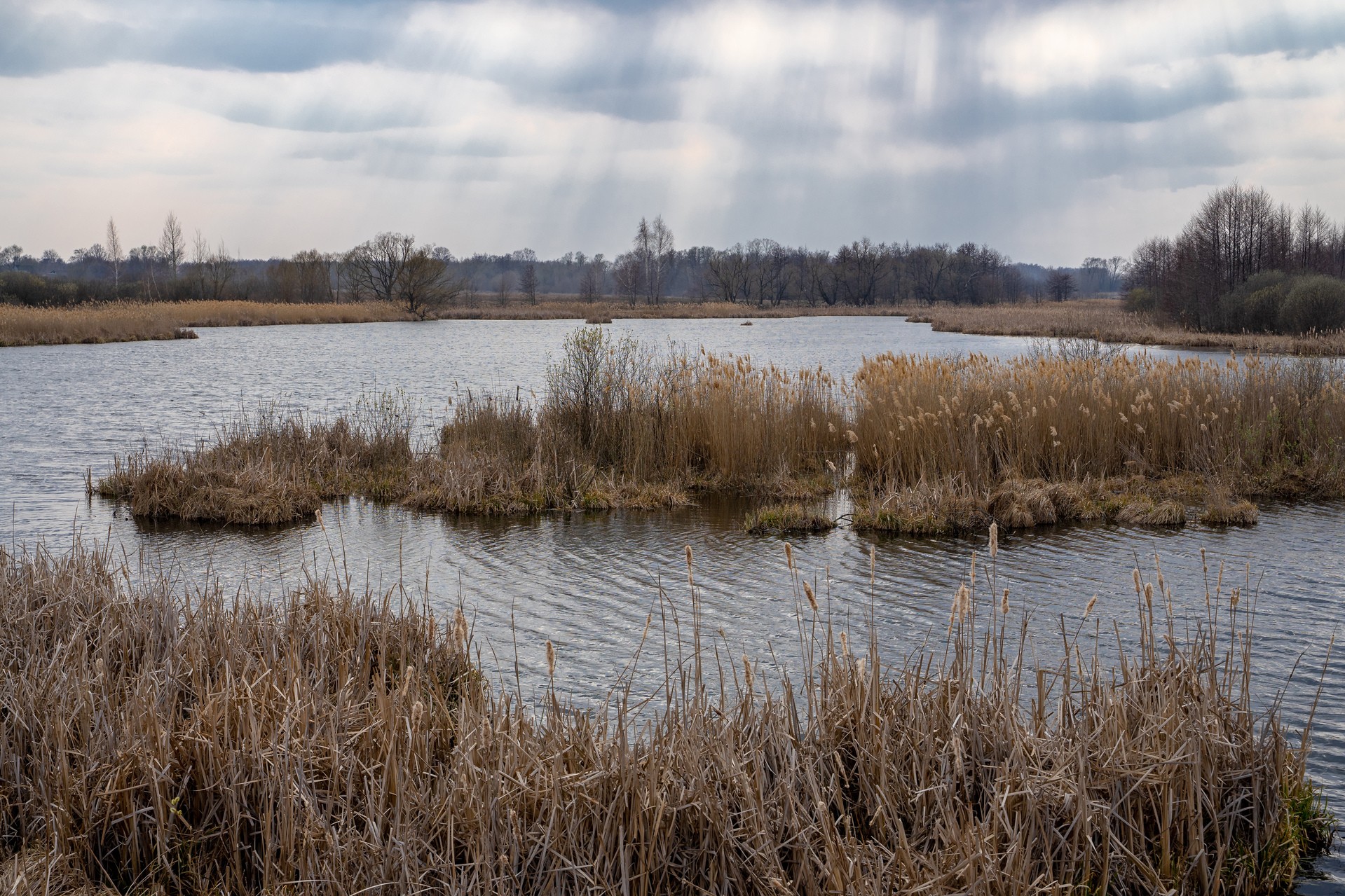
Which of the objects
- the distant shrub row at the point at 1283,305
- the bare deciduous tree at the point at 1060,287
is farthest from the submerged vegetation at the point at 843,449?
the bare deciduous tree at the point at 1060,287

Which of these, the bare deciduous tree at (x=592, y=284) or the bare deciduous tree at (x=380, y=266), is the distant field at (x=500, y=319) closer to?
the bare deciduous tree at (x=380, y=266)

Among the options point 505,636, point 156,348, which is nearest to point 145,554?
point 505,636

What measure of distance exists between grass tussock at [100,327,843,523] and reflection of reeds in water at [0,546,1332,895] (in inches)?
301

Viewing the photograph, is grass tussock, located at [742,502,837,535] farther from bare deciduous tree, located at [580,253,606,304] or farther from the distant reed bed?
bare deciduous tree, located at [580,253,606,304]

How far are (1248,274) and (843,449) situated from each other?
4794cm

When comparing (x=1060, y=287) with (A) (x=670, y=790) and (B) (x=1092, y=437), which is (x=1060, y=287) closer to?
(B) (x=1092, y=437)

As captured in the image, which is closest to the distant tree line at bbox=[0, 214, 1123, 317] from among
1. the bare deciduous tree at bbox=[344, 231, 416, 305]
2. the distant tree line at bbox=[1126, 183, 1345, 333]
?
the bare deciduous tree at bbox=[344, 231, 416, 305]

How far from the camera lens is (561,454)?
43.1ft

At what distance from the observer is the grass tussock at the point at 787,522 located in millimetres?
10758

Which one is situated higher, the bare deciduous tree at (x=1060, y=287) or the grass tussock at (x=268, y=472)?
the bare deciduous tree at (x=1060, y=287)

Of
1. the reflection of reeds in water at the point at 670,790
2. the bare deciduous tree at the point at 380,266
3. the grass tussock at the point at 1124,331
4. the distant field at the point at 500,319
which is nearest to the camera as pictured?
the reflection of reeds in water at the point at 670,790

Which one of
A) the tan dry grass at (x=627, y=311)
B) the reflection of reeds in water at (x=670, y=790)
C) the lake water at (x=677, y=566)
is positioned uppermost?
the tan dry grass at (x=627, y=311)

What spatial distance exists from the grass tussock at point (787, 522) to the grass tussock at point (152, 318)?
39596 mm

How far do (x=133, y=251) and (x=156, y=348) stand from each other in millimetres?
89803
